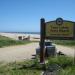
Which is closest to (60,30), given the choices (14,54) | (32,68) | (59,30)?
(59,30)

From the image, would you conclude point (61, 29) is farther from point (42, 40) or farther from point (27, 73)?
point (27, 73)

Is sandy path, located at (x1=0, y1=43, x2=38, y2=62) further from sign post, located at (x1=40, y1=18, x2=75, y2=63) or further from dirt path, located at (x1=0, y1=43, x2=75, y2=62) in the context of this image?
sign post, located at (x1=40, y1=18, x2=75, y2=63)

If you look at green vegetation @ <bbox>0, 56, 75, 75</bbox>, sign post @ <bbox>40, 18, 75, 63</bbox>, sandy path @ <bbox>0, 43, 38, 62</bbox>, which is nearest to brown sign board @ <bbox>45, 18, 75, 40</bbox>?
sign post @ <bbox>40, 18, 75, 63</bbox>

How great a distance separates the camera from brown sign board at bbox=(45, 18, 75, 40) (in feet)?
50.6

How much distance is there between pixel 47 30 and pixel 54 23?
552 mm

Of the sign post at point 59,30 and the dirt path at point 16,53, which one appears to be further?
the dirt path at point 16,53

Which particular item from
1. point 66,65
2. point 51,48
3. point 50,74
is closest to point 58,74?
point 50,74

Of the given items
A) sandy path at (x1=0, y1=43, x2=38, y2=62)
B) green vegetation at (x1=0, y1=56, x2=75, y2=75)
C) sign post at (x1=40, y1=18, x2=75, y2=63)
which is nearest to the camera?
green vegetation at (x1=0, y1=56, x2=75, y2=75)

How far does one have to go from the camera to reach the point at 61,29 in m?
15.5

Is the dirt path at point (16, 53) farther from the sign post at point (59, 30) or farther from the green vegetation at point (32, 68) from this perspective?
the green vegetation at point (32, 68)

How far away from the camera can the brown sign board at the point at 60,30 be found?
15.4m

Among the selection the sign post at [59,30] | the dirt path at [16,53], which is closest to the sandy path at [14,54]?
the dirt path at [16,53]

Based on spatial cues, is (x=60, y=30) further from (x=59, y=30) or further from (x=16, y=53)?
(x=16, y=53)

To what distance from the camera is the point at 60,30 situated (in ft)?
50.7
